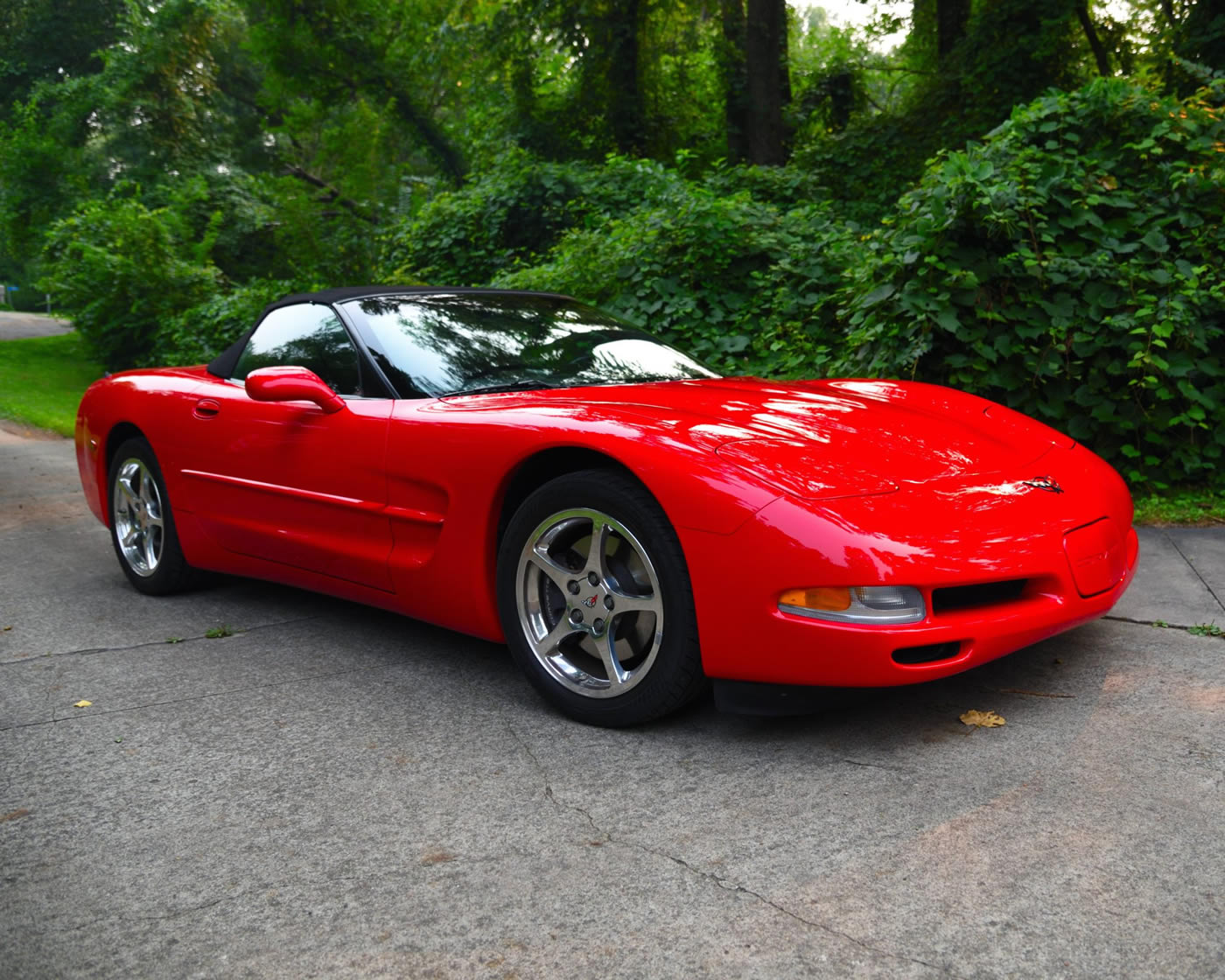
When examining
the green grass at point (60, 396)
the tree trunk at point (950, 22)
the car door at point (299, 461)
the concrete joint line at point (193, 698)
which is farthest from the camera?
the tree trunk at point (950, 22)

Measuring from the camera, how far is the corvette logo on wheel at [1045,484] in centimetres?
327

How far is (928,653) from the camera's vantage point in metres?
2.80

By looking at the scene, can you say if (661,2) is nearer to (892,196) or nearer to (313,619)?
(892,196)

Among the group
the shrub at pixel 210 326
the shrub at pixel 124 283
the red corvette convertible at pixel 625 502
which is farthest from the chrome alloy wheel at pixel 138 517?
the shrub at pixel 124 283

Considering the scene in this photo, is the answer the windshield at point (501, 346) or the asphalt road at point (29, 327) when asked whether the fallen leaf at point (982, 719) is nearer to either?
the windshield at point (501, 346)

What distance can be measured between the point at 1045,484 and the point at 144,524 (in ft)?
12.3

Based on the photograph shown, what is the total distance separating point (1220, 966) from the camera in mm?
1914

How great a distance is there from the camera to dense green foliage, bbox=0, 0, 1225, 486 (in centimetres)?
594

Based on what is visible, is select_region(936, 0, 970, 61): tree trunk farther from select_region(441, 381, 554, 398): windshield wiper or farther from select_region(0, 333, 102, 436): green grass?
select_region(441, 381, 554, 398): windshield wiper

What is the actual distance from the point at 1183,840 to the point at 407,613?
235 cm

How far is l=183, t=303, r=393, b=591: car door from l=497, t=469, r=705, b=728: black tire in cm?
67

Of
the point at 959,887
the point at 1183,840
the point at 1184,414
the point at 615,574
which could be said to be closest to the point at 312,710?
the point at 615,574

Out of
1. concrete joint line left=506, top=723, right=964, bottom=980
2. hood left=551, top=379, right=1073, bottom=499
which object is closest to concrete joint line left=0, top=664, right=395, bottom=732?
concrete joint line left=506, top=723, right=964, bottom=980

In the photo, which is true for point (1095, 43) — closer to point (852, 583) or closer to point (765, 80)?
point (765, 80)
